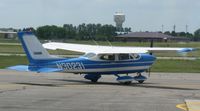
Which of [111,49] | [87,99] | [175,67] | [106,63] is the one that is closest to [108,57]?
[106,63]

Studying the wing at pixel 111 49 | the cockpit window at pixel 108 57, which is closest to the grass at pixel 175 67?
the wing at pixel 111 49

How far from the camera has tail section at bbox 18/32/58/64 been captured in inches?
1111

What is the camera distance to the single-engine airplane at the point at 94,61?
2811 centimetres

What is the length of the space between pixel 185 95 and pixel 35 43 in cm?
901

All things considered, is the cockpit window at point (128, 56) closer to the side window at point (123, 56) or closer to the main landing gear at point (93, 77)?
the side window at point (123, 56)

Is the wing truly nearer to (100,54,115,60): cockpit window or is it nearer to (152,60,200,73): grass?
(100,54,115,60): cockpit window

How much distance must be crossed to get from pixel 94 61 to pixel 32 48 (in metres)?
3.17

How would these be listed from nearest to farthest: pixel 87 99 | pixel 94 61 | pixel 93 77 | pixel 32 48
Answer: pixel 87 99 < pixel 32 48 < pixel 94 61 < pixel 93 77

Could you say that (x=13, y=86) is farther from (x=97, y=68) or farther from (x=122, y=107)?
(x=122, y=107)

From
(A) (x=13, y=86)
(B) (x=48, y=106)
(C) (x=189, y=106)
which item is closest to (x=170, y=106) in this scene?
(C) (x=189, y=106)

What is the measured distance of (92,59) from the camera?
29.1m

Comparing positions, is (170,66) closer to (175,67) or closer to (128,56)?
(175,67)

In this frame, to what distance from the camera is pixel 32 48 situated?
93.1ft

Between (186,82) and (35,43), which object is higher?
(35,43)
